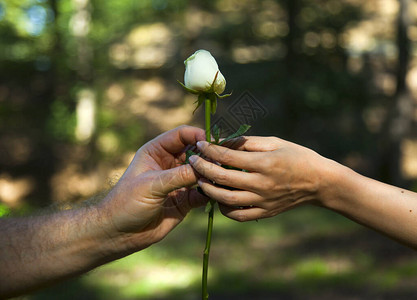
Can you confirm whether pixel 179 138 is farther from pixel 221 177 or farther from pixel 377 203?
pixel 377 203

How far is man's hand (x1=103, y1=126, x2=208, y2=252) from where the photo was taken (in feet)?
5.12

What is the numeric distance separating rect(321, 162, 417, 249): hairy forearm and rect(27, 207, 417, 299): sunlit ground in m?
3.17

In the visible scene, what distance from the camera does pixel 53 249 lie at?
1.76 meters

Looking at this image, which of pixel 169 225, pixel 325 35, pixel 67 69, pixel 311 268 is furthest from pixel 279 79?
pixel 169 225

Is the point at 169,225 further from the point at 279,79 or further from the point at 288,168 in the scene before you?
the point at 279,79

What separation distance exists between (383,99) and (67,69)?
20.1 feet

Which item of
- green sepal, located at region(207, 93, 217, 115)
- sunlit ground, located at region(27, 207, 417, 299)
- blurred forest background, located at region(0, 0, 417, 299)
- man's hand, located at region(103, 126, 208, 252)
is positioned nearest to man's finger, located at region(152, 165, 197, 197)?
man's hand, located at region(103, 126, 208, 252)

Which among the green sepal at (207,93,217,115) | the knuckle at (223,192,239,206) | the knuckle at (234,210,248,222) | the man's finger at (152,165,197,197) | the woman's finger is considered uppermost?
the green sepal at (207,93,217,115)

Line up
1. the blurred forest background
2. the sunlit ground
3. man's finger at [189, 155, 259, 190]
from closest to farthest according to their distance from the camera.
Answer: man's finger at [189, 155, 259, 190]
the sunlit ground
the blurred forest background

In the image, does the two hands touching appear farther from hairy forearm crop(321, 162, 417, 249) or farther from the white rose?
the white rose

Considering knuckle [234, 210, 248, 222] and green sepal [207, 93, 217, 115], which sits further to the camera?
knuckle [234, 210, 248, 222]

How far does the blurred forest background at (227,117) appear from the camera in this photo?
508 cm

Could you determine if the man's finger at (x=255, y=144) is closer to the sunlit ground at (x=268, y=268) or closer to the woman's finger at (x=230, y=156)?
the woman's finger at (x=230, y=156)

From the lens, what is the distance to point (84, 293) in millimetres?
4887
